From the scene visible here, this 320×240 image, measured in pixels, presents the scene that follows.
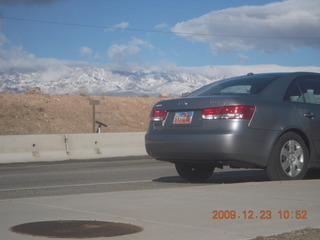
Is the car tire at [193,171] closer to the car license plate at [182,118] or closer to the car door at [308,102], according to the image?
the car license plate at [182,118]

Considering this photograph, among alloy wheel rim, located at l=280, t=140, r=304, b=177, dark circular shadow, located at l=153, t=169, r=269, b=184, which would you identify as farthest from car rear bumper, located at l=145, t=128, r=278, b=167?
dark circular shadow, located at l=153, t=169, r=269, b=184

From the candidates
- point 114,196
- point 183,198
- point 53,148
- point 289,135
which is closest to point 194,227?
point 183,198

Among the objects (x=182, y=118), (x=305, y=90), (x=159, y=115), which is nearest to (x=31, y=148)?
(x=159, y=115)

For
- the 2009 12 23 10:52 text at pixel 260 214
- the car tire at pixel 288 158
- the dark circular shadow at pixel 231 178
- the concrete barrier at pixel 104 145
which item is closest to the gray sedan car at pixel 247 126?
the car tire at pixel 288 158

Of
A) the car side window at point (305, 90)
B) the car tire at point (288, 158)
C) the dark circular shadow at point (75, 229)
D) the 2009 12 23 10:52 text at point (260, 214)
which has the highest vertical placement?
the car side window at point (305, 90)

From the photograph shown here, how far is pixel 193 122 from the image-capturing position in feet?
28.8

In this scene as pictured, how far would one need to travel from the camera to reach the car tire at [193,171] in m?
10.0

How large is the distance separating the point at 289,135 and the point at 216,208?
2908mm

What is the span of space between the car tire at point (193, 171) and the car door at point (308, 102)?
1726 mm

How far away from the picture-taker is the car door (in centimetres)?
916

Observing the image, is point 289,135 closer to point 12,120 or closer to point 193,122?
point 193,122

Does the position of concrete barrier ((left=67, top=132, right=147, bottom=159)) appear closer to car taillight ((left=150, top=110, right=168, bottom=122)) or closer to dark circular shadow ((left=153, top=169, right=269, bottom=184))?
dark circular shadow ((left=153, top=169, right=269, bottom=184))

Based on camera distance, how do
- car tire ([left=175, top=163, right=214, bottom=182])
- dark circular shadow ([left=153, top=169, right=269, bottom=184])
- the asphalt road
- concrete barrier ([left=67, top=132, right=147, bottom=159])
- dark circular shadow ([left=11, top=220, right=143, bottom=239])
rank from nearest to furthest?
dark circular shadow ([left=11, top=220, right=143, bottom=239]) < the asphalt road < car tire ([left=175, top=163, right=214, bottom=182]) < dark circular shadow ([left=153, top=169, right=269, bottom=184]) < concrete barrier ([left=67, top=132, right=147, bottom=159])

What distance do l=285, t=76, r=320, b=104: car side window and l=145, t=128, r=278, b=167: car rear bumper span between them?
82 cm
